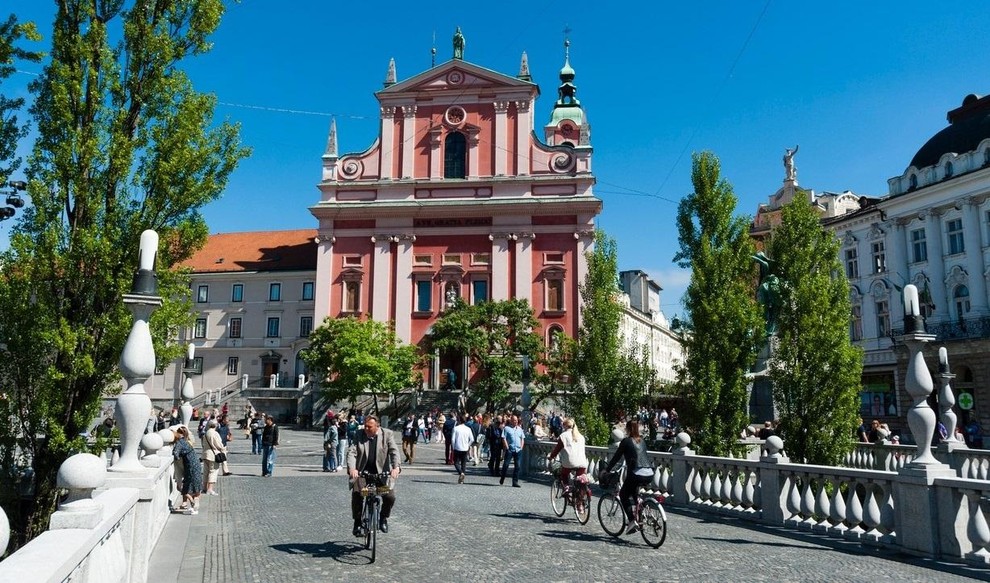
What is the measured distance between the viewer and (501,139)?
44.2 metres

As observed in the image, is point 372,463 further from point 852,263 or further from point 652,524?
point 852,263

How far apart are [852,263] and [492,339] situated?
66.9 feet

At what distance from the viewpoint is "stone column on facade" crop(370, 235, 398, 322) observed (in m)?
43.3

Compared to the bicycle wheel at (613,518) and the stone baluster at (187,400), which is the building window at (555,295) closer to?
the stone baluster at (187,400)

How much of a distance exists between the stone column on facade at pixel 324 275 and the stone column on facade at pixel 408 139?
6281 millimetres

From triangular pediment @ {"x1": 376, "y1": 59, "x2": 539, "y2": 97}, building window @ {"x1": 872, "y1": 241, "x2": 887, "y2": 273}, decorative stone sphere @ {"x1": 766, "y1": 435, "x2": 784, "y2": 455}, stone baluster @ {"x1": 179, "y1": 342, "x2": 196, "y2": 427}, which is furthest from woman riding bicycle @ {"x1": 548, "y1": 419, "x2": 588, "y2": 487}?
triangular pediment @ {"x1": 376, "y1": 59, "x2": 539, "y2": 97}

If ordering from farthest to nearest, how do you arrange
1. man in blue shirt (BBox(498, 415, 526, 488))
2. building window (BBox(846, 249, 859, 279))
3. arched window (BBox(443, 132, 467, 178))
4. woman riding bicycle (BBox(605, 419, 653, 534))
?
arched window (BBox(443, 132, 467, 178)), building window (BBox(846, 249, 859, 279)), man in blue shirt (BBox(498, 415, 526, 488)), woman riding bicycle (BBox(605, 419, 653, 534))

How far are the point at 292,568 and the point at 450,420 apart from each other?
17.9 m

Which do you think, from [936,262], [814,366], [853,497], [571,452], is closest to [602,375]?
[814,366]

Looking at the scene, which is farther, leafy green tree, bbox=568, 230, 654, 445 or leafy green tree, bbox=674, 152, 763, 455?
leafy green tree, bbox=568, 230, 654, 445

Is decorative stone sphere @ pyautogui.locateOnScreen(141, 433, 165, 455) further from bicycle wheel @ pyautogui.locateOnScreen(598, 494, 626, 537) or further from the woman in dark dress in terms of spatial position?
bicycle wheel @ pyautogui.locateOnScreen(598, 494, 626, 537)

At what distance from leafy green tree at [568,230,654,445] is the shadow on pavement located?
11.4m

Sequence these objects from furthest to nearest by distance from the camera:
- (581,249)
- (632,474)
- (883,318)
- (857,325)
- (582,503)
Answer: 1. (581,249)
2. (857,325)
3. (883,318)
4. (582,503)
5. (632,474)

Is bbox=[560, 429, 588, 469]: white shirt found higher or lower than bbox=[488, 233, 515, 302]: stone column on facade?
lower
